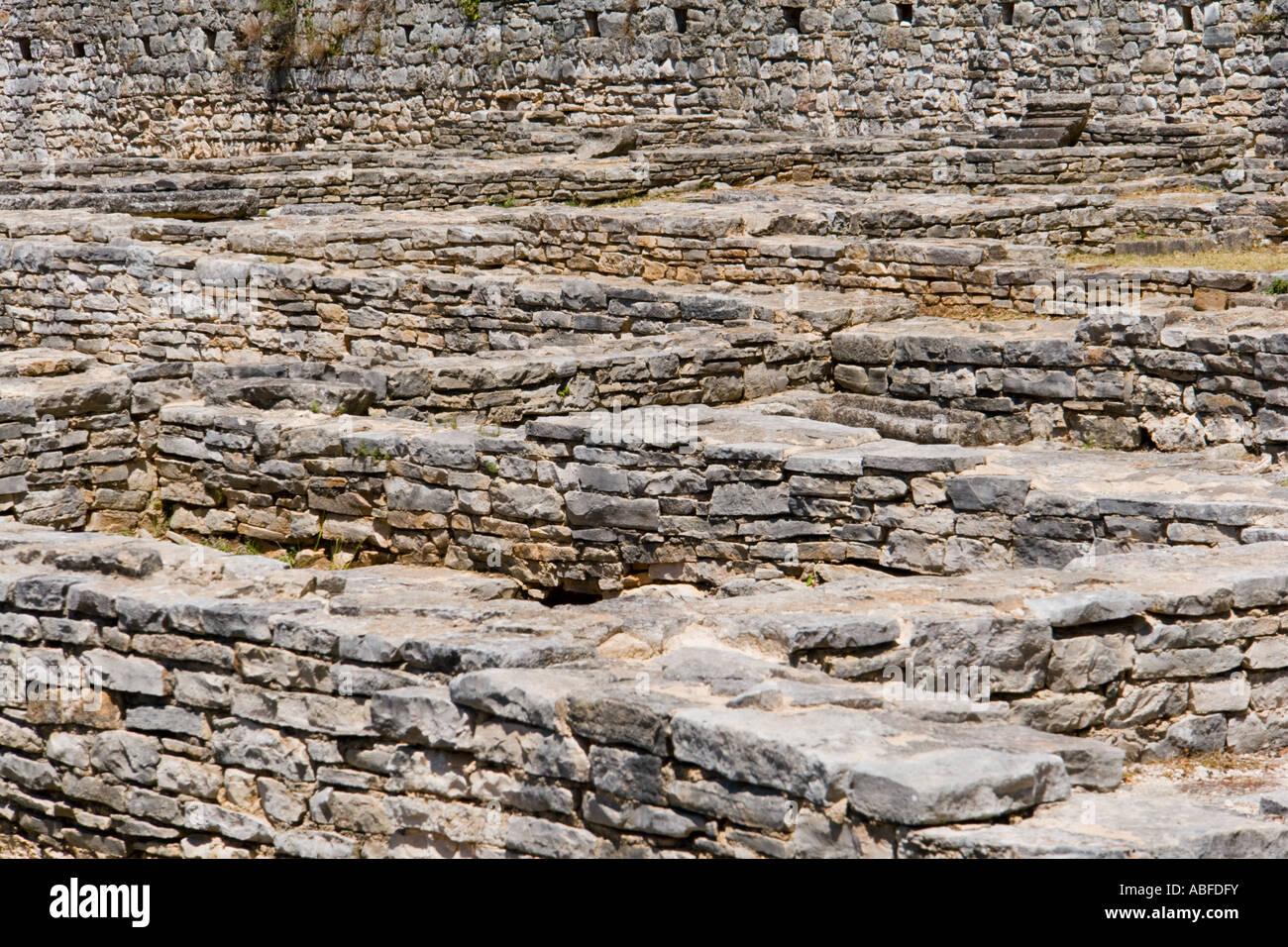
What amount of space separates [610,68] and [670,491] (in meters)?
15.9

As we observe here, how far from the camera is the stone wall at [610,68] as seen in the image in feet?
64.8

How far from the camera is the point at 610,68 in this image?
885 inches

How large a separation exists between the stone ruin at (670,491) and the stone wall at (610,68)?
9.3 inches

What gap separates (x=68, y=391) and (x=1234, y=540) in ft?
20.9

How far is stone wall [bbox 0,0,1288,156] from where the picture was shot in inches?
778

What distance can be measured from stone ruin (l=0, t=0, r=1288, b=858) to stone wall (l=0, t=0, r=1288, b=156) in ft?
0.78
